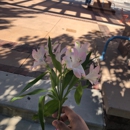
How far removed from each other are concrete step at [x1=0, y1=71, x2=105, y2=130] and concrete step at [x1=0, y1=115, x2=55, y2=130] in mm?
60

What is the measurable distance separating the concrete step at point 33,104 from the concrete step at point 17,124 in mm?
60

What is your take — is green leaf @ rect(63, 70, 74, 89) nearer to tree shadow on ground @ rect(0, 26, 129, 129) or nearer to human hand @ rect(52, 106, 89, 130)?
human hand @ rect(52, 106, 89, 130)

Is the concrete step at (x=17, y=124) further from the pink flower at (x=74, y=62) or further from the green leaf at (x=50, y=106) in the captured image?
the pink flower at (x=74, y=62)

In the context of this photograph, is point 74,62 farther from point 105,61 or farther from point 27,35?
point 27,35

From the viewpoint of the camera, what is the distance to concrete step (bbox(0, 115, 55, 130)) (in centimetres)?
259

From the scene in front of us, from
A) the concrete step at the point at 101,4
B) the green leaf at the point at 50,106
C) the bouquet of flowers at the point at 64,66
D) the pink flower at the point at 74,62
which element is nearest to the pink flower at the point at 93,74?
the bouquet of flowers at the point at 64,66

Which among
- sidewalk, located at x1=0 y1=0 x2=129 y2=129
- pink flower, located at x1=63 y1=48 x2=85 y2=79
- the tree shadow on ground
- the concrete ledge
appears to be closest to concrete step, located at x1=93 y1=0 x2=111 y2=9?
sidewalk, located at x1=0 y1=0 x2=129 y2=129

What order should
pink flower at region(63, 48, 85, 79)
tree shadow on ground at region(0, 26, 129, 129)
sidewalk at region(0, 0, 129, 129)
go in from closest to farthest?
pink flower at region(63, 48, 85, 79), tree shadow on ground at region(0, 26, 129, 129), sidewalk at region(0, 0, 129, 129)

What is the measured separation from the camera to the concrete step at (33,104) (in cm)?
269

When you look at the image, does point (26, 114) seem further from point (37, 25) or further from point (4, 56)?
point (37, 25)

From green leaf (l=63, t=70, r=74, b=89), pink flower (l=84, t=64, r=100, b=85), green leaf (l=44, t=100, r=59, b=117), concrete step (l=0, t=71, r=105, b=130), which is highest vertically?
pink flower (l=84, t=64, r=100, b=85)

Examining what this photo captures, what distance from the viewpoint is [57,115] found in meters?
1.26

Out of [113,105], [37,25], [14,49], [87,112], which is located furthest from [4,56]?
[37,25]

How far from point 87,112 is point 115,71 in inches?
54.0
